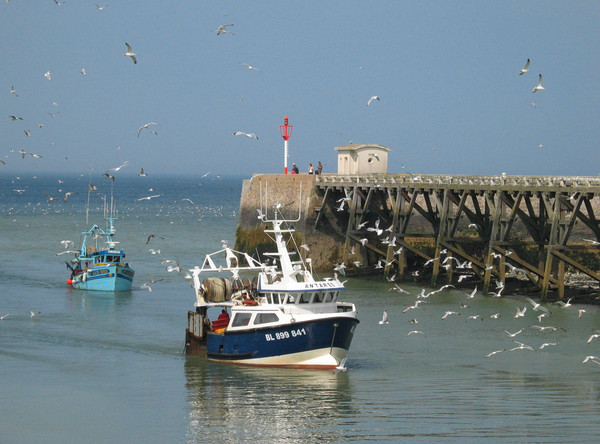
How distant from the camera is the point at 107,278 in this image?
3919 cm

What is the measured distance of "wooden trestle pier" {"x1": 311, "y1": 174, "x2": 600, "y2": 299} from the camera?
33.9 m

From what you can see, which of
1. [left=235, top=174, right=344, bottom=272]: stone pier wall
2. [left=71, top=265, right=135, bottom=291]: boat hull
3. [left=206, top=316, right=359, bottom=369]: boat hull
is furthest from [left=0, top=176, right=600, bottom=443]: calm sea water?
[left=235, top=174, right=344, bottom=272]: stone pier wall

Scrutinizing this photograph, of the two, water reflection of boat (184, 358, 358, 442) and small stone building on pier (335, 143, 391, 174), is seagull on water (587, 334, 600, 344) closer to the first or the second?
water reflection of boat (184, 358, 358, 442)

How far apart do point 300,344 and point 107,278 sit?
16493 millimetres

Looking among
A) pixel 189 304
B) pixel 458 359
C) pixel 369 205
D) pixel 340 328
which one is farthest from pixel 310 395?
pixel 369 205

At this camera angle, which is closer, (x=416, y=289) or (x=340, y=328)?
(x=340, y=328)

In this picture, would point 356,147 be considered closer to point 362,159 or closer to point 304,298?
point 362,159

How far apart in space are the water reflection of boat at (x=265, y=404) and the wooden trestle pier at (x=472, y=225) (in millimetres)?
11296

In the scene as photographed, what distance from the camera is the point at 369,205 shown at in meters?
42.8

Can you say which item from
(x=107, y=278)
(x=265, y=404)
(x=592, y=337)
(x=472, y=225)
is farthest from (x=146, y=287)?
(x=265, y=404)

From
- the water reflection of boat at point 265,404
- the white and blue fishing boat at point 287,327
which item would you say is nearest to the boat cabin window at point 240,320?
the white and blue fishing boat at point 287,327

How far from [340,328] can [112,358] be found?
21.4 feet

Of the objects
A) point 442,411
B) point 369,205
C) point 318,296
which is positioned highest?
point 369,205

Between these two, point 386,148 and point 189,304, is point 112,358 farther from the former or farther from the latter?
point 386,148
